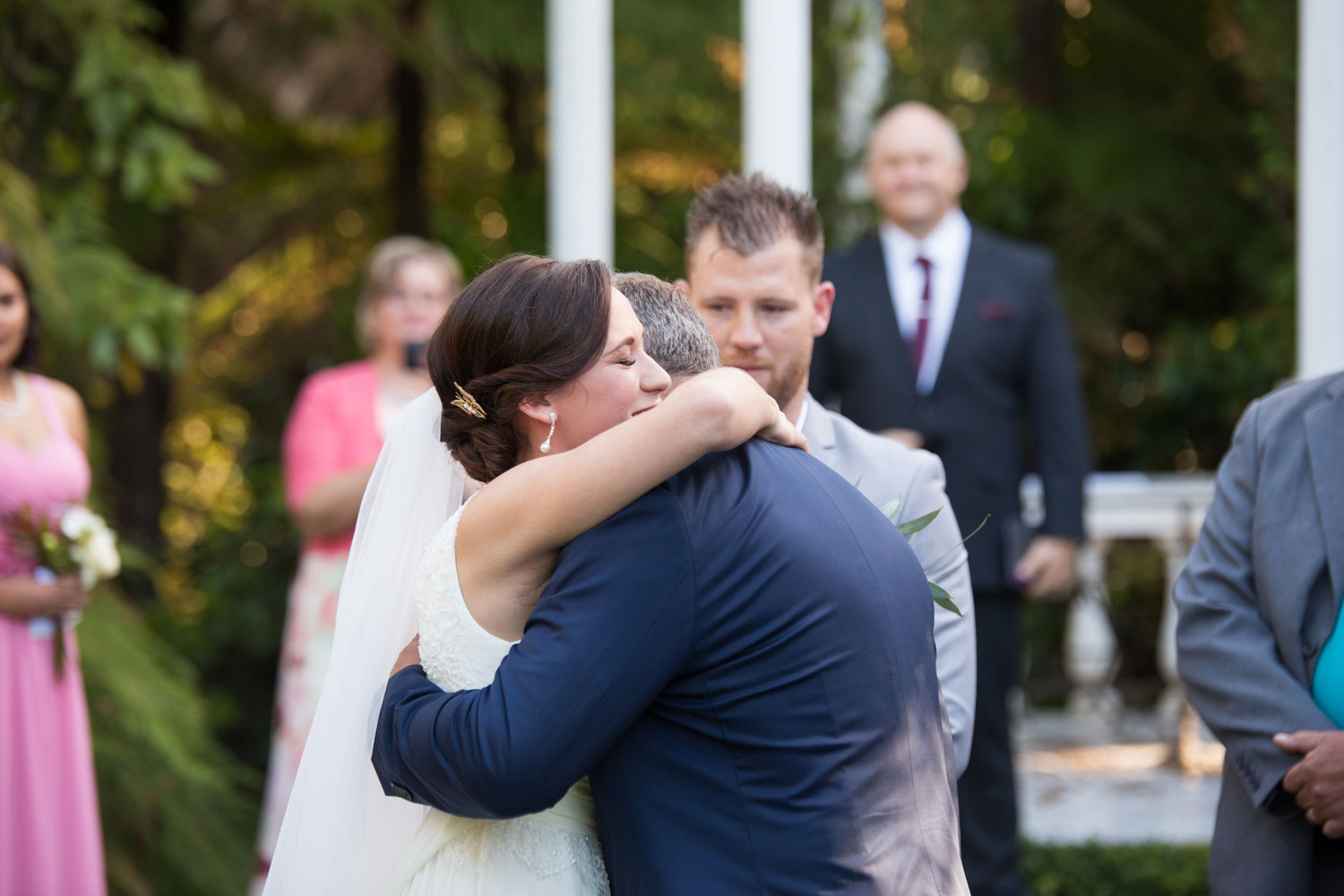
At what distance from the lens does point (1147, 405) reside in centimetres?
913

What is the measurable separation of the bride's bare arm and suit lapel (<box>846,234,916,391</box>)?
2359 mm

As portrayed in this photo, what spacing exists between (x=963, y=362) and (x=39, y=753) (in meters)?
3.01

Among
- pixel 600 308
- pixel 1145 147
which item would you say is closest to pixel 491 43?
pixel 1145 147

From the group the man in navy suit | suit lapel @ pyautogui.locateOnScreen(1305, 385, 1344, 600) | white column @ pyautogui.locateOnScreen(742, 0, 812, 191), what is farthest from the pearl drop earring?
white column @ pyautogui.locateOnScreen(742, 0, 812, 191)

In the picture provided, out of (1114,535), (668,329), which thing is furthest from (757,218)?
(1114,535)

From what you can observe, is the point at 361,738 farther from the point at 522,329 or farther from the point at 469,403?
the point at 522,329

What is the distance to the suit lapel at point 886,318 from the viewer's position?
4.32 meters

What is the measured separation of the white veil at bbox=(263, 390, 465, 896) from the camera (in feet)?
7.85

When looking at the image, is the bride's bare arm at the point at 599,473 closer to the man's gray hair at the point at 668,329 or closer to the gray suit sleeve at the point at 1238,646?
the man's gray hair at the point at 668,329

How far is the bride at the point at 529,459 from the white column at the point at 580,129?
361 centimetres

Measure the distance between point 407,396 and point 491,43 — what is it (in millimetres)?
2870

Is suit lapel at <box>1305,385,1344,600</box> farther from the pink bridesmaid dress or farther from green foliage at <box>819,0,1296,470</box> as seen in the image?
green foliage at <box>819,0,1296,470</box>

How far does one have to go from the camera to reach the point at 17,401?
159 inches

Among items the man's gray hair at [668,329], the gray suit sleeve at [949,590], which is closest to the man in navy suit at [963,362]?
the gray suit sleeve at [949,590]
